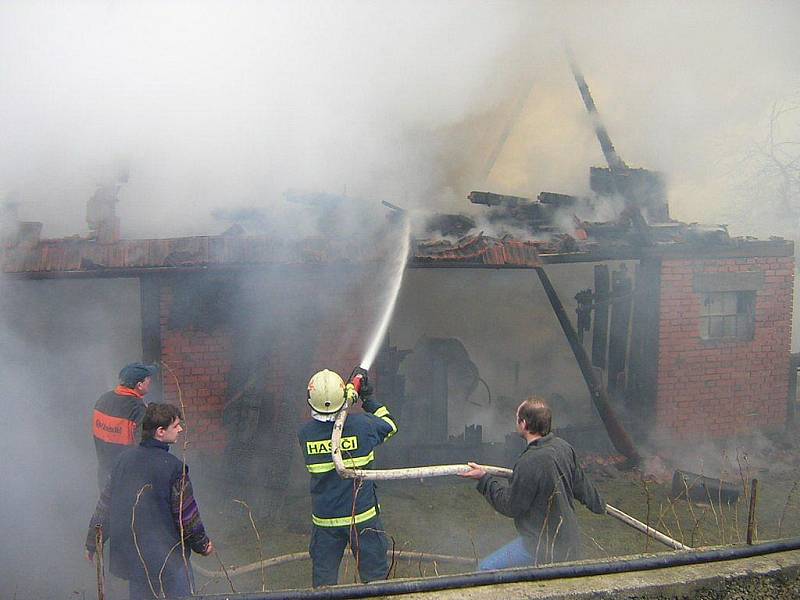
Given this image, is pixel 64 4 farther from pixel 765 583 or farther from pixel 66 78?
pixel 765 583

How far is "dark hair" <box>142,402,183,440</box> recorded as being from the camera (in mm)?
3021

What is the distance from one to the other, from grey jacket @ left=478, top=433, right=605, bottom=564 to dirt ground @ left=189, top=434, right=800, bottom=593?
1.23m

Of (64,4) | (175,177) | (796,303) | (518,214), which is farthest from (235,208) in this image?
(796,303)

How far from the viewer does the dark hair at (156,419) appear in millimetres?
3021

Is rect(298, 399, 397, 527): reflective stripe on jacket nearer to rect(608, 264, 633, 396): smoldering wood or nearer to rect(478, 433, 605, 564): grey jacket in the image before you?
rect(478, 433, 605, 564): grey jacket

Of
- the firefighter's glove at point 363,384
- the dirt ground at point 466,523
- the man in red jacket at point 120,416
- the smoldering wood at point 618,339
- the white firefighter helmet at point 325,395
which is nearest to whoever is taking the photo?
the white firefighter helmet at point 325,395

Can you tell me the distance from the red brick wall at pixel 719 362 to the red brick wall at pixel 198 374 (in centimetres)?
448

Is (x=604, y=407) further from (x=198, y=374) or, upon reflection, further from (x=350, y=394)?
(x=198, y=374)

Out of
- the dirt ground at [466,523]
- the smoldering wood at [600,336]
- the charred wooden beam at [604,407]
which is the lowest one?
the dirt ground at [466,523]

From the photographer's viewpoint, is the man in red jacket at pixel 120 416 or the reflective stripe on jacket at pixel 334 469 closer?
the reflective stripe on jacket at pixel 334 469

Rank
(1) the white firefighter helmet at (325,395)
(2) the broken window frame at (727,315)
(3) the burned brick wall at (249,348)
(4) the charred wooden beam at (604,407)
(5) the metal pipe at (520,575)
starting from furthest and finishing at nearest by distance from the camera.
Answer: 1. (2) the broken window frame at (727,315)
2. (4) the charred wooden beam at (604,407)
3. (3) the burned brick wall at (249,348)
4. (1) the white firefighter helmet at (325,395)
5. (5) the metal pipe at (520,575)

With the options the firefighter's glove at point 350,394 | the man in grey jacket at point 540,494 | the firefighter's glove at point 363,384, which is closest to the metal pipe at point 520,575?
the man in grey jacket at point 540,494

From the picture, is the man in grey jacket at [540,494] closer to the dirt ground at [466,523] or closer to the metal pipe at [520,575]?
the metal pipe at [520,575]

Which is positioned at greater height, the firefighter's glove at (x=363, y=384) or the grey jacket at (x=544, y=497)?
the firefighter's glove at (x=363, y=384)
